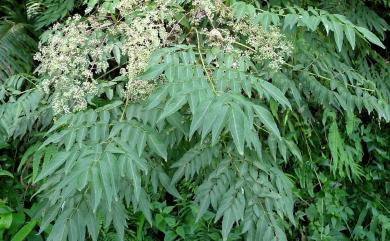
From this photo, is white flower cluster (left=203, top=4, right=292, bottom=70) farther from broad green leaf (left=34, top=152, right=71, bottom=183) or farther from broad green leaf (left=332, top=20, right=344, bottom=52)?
broad green leaf (left=34, top=152, right=71, bottom=183)

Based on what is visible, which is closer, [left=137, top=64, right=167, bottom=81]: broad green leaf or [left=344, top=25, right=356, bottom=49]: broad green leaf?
[left=137, top=64, right=167, bottom=81]: broad green leaf

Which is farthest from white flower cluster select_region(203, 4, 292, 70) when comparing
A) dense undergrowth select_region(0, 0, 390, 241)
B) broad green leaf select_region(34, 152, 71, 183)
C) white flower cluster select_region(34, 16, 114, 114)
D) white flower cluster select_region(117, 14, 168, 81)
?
broad green leaf select_region(34, 152, 71, 183)

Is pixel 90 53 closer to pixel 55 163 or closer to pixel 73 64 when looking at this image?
pixel 73 64

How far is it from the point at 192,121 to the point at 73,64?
2.61 ft

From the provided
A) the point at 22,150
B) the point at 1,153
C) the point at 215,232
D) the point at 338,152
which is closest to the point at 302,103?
the point at 338,152

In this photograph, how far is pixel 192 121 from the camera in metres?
1.40

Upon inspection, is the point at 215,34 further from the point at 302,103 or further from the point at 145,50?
the point at 302,103

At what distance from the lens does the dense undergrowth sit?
1.56m

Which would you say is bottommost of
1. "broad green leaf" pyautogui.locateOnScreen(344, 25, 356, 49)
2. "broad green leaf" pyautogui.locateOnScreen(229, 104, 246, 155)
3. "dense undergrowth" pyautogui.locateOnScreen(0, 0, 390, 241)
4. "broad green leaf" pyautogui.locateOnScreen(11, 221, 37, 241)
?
"broad green leaf" pyautogui.locateOnScreen(11, 221, 37, 241)

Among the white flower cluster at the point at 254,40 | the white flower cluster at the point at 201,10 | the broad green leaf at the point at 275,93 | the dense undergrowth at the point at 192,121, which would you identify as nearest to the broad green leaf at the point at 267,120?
the dense undergrowth at the point at 192,121

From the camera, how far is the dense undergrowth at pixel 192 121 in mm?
1564

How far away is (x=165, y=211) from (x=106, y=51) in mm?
1209

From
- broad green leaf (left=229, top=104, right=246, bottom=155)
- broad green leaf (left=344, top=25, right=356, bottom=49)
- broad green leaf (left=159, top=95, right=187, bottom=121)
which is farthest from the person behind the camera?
broad green leaf (left=344, top=25, right=356, bottom=49)

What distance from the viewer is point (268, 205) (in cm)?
172
